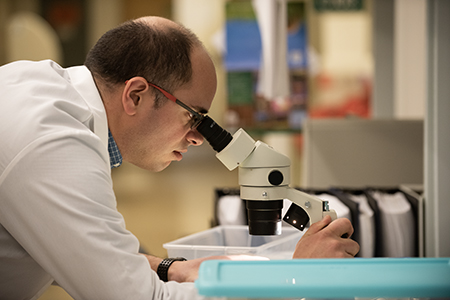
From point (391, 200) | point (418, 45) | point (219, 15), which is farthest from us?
point (219, 15)

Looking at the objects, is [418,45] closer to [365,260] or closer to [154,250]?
[154,250]

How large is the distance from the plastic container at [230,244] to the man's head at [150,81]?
283mm

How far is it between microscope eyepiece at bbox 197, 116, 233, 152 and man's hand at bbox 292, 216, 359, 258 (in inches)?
11.5

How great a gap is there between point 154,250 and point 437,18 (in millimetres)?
2981

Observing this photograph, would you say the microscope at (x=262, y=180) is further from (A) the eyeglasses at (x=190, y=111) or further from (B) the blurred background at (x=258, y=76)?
(B) the blurred background at (x=258, y=76)

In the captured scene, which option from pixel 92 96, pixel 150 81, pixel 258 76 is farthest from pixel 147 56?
pixel 258 76

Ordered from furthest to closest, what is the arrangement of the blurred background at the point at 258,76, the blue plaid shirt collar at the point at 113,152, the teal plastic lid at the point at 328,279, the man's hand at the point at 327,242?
the blurred background at the point at 258,76
the blue plaid shirt collar at the point at 113,152
the man's hand at the point at 327,242
the teal plastic lid at the point at 328,279

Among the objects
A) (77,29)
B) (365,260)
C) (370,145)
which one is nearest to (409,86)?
(370,145)

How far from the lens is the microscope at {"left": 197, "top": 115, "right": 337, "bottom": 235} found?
112cm

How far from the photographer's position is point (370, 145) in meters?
2.43

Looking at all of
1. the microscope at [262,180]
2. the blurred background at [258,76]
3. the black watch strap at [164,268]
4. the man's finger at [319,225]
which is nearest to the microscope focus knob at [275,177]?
the microscope at [262,180]

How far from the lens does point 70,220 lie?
857mm

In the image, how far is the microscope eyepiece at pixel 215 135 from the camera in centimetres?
114

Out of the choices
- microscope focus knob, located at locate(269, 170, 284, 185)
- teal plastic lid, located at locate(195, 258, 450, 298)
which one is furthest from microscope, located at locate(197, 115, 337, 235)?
teal plastic lid, located at locate(195, 258, 450, 298)
